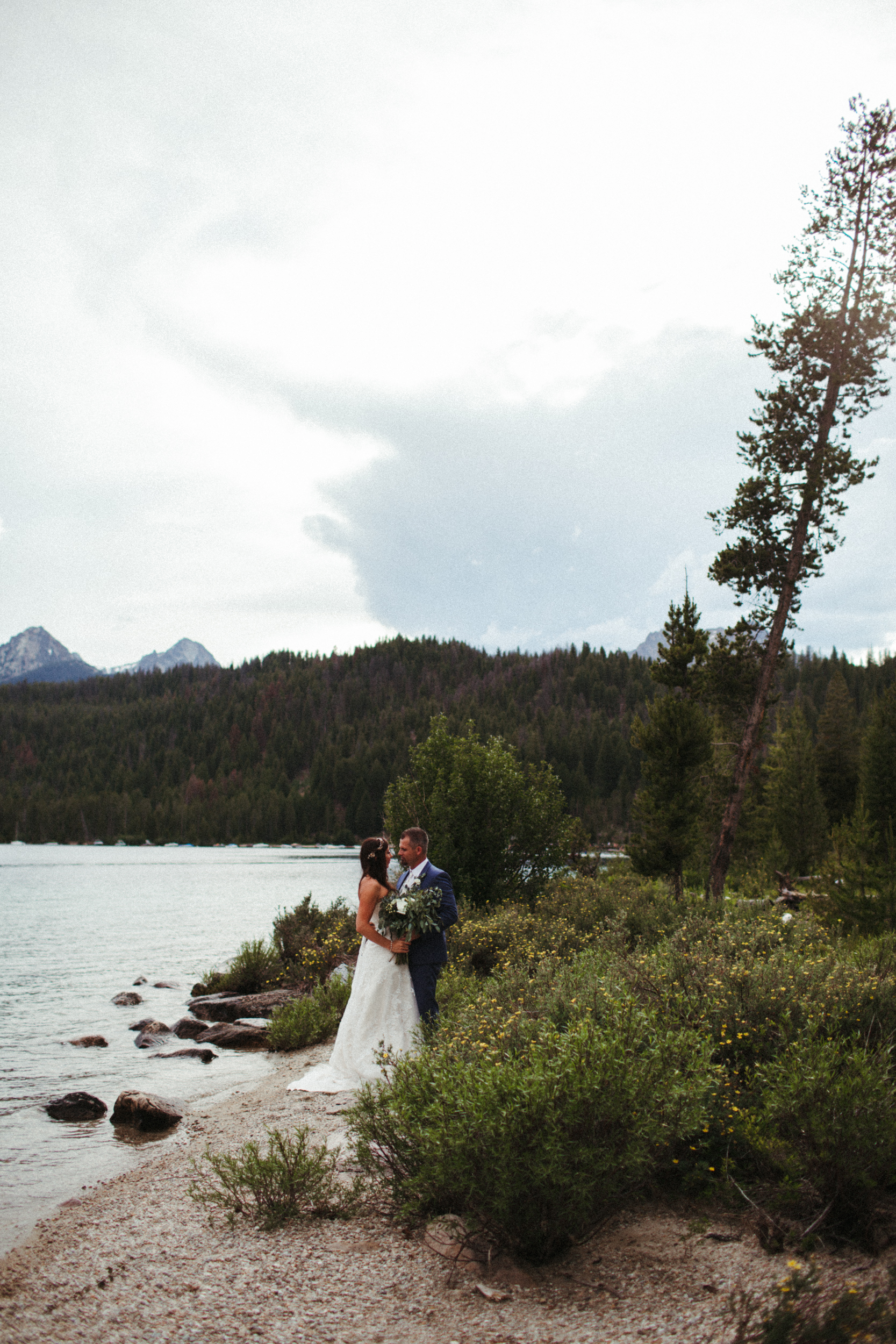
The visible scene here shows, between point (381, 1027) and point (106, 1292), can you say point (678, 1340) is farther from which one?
point (381, 1027)

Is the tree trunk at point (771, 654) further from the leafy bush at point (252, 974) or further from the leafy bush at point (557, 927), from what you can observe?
the leafy bush at point (252, 974)

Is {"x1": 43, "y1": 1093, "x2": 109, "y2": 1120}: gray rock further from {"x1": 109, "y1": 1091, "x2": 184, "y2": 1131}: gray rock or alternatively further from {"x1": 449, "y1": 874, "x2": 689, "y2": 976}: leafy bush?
{"x1": 449, "y1": 874, "x2": 689, "y2": 976}: leafy bush

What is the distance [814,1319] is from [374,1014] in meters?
5.77

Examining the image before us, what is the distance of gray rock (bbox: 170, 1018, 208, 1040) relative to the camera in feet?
49.8

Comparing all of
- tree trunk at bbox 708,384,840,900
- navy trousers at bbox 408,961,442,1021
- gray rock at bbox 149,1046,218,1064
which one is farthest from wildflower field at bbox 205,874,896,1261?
tree trunk at bbox 708,384,840,900

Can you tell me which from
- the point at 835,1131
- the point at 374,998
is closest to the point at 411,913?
the point at 374,998

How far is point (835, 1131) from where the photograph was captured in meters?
4.45

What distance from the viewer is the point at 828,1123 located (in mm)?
4500

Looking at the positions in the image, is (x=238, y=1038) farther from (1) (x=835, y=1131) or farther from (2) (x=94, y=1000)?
(1) (x=835, y=1131)

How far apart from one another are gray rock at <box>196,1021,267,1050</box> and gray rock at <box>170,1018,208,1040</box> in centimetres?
23

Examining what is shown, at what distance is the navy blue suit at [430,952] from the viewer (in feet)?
27.2

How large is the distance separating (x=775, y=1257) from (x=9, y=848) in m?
133

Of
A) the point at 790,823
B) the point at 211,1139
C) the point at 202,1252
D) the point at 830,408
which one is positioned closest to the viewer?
the point at 202,1252

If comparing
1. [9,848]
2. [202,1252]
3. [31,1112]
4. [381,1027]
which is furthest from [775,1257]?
[9,848]
